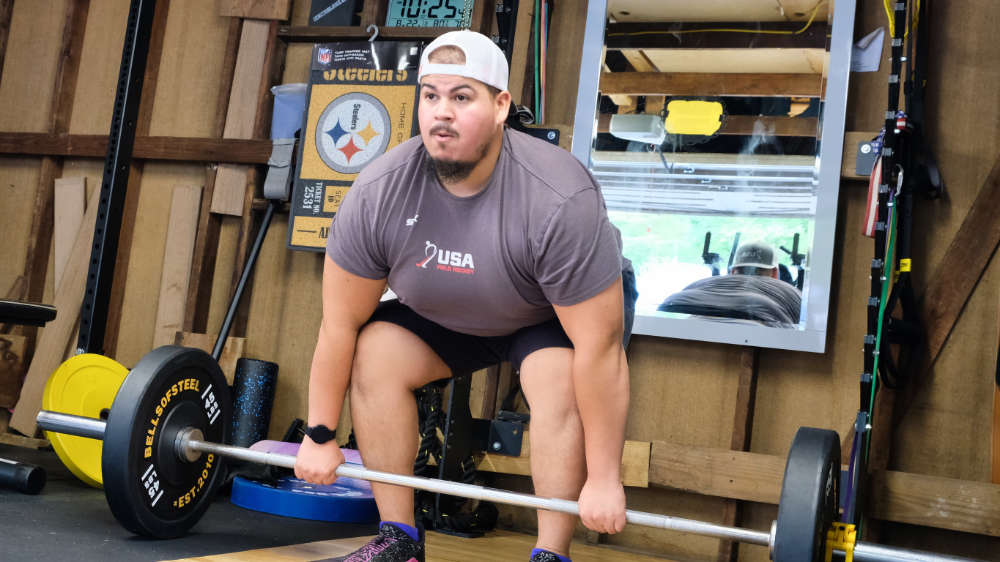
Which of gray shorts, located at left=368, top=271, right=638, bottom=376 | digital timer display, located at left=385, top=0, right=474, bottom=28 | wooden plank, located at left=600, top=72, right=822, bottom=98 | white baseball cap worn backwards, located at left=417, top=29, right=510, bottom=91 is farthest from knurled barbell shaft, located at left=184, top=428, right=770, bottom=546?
digital timer display, located at left=385, top=0, right=474, bottom=28

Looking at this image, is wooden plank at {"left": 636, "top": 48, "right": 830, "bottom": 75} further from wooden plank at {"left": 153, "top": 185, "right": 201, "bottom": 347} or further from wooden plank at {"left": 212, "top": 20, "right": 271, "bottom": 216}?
wooden plank at {"left": 153, "top": 185, "right": 201, "bottom": 347}

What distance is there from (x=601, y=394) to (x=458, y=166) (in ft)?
1.64

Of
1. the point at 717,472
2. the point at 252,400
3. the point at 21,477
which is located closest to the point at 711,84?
the point at 717,472

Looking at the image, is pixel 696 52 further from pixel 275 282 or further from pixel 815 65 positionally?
pixel 275 282

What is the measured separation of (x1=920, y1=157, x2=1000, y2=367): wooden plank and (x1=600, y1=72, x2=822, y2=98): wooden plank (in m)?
0.59

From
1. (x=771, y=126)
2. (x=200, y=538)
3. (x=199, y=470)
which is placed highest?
(x=771, y=126)

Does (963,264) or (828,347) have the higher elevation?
(963,264)

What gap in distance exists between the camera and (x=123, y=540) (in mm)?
2211

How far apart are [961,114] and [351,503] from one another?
224 centimetres

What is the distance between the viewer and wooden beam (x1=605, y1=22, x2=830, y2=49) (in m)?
3.08

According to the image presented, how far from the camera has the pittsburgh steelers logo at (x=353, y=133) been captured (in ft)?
11.6

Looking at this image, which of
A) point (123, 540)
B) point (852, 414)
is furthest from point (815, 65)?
point (123, 540)

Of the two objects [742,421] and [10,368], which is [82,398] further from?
[742,421]

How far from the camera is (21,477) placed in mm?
2605
